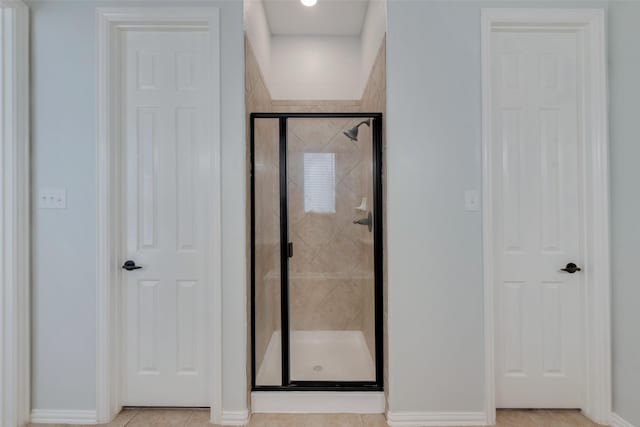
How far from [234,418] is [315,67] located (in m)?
2.96

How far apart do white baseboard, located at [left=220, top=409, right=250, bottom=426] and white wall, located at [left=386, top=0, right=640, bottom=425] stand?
832 mm

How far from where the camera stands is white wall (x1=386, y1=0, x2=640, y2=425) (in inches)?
78.0

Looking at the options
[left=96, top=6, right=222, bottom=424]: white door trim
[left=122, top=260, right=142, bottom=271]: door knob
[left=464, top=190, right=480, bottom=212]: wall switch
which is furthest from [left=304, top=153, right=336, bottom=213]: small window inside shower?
[left=122, top=260, right=142, bottom=271]: door knob

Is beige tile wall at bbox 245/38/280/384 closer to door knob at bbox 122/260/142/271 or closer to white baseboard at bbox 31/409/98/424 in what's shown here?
door knob at bbox 122/260/142/271

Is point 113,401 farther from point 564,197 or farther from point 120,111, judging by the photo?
point 564,197

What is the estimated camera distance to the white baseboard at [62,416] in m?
2.00

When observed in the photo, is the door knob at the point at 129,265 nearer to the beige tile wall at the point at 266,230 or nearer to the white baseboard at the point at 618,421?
the beige tile wall at the point at 266,230

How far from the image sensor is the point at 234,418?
1.98 m

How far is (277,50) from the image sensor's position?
3.38 metres

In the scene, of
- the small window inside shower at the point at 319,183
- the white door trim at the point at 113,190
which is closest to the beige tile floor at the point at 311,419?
the white door trim at the point at 113,190

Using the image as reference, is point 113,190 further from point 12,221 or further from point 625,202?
point 625,202

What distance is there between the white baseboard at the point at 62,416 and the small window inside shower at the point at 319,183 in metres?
1.71

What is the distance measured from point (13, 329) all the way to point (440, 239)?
2.41 meters

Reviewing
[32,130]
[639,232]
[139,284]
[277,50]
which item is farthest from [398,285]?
[277,50]
